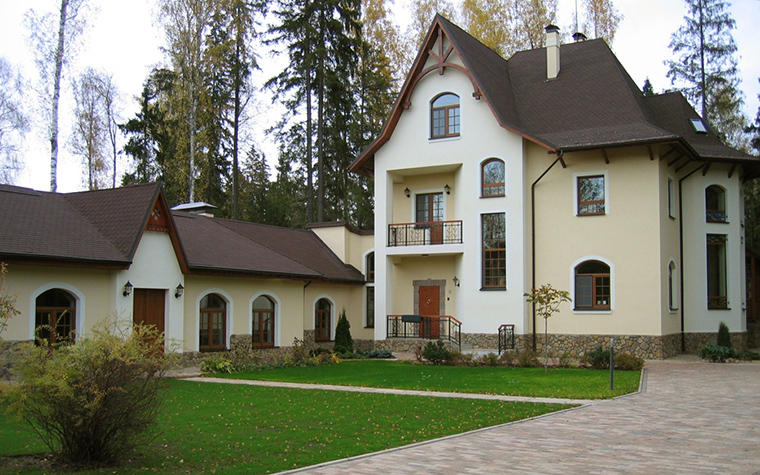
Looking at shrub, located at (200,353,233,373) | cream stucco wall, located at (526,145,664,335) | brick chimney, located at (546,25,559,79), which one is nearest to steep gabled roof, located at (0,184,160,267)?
shrub, located at (200,353,233,373)

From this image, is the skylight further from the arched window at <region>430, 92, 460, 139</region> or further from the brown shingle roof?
the brown shingle roof

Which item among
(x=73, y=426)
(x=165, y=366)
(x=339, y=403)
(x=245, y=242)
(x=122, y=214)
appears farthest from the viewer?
(x=245, y=242)

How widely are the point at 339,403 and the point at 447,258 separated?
48.2ft

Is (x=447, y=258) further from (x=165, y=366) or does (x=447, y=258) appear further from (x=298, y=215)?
(x=165, y=366)

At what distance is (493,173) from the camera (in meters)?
24.2

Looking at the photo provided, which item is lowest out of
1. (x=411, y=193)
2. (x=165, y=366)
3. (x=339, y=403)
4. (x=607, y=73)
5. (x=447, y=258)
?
(x=339, y=403)

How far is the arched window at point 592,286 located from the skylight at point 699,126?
6.59 meters

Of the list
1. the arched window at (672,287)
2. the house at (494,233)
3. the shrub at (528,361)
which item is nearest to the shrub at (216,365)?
the house at (494,233)

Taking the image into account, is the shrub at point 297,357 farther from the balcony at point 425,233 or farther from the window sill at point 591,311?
the window sill at point 591,311

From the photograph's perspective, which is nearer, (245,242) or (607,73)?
(245,242)

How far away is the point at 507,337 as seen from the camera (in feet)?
75.9

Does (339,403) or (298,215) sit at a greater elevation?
(298,215)

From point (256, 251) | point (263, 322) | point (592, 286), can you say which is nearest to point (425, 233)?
point (592, 286)

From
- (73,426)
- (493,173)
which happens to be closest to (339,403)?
(73,426)
